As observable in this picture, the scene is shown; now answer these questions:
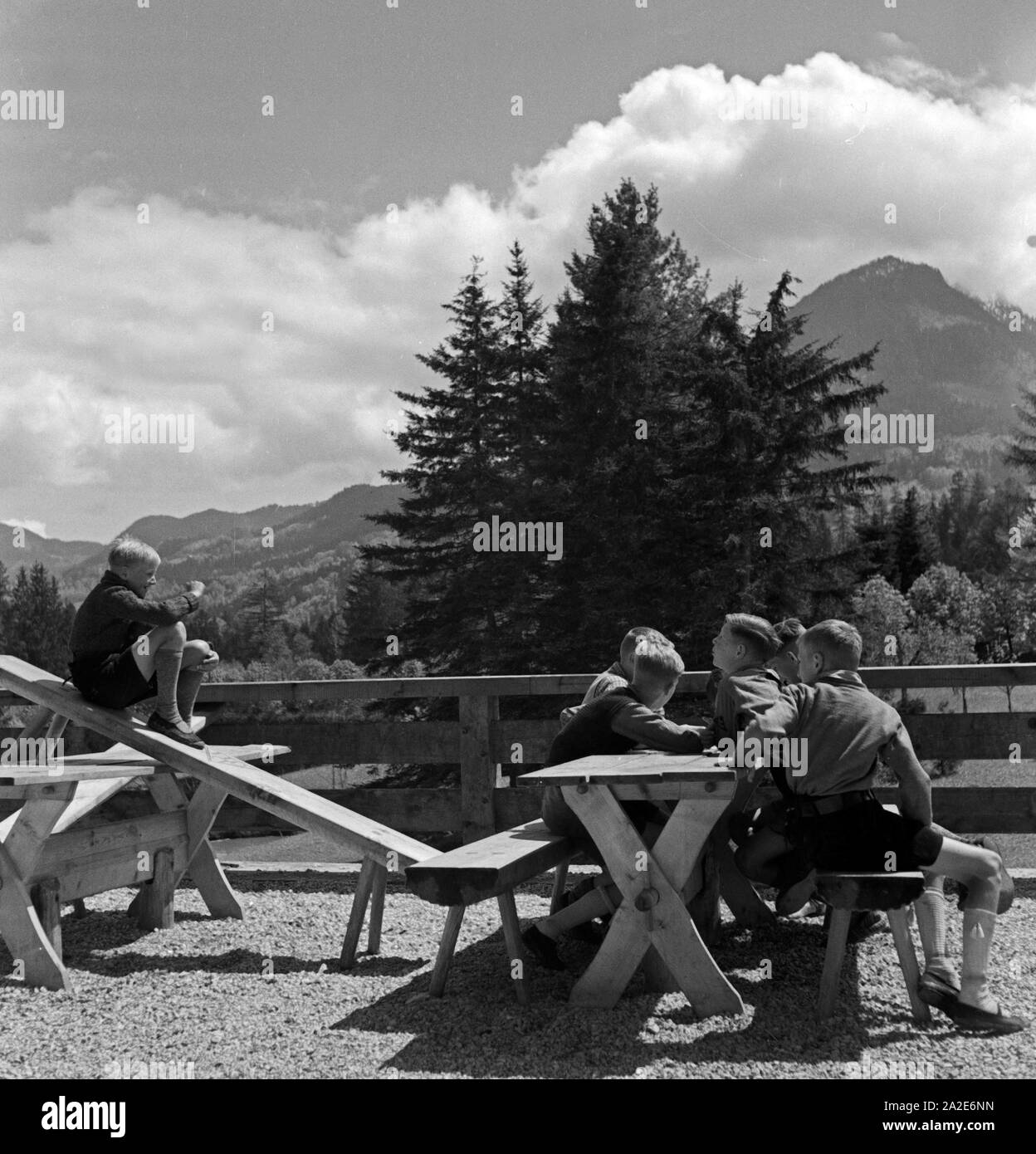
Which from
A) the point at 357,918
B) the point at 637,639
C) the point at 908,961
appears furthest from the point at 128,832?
the point at 908,961

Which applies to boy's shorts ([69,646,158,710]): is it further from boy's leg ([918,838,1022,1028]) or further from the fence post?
boy's leg ([918,838,1022,1028])

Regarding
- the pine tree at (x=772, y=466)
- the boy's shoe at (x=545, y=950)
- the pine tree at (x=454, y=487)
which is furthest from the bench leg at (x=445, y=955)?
the pine tree at (x=454, y=487)

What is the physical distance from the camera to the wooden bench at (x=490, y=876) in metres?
4.05

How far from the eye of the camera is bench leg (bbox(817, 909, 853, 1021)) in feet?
13.6

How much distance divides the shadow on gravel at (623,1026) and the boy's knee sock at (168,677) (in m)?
1.87

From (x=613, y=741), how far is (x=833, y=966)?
1.28 meters

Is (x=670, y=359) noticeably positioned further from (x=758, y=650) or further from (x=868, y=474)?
(x=758, y=650)

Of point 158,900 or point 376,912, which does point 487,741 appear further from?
point 158,900

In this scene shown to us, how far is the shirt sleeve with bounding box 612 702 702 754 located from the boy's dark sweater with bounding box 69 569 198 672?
2215mm

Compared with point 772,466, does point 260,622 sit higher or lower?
lower

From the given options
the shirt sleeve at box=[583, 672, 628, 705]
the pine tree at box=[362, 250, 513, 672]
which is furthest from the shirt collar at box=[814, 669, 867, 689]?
the pine tree at box=[362, 250, 513, 672]

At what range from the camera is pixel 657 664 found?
4.76 metres

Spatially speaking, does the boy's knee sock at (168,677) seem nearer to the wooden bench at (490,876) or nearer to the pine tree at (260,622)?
the wooden bench at (490,876)
